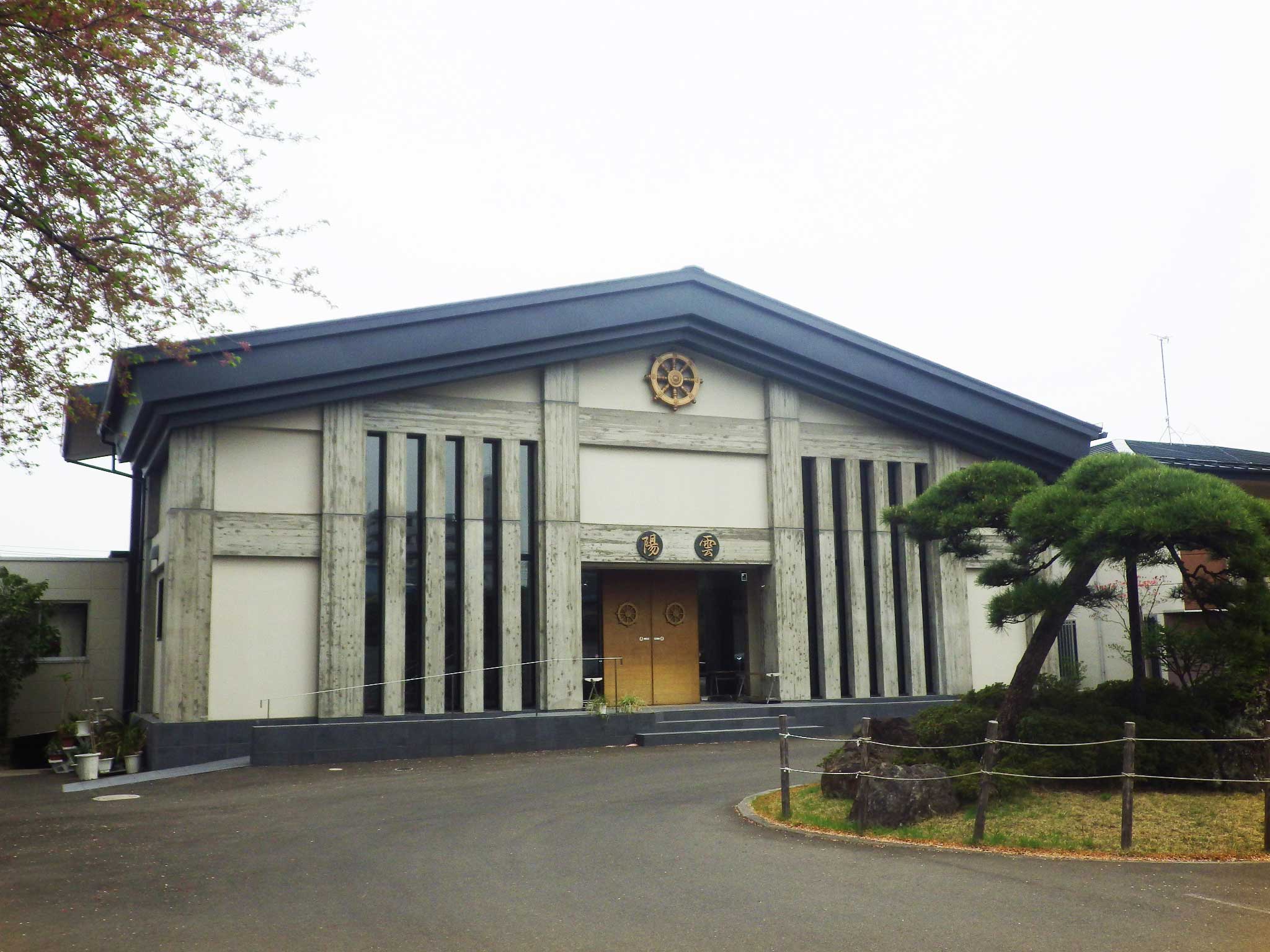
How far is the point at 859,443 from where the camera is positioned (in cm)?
2208

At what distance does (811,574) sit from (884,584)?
1.46 metres

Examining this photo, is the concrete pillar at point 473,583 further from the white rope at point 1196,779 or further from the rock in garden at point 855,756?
the white rope at point 1196,779

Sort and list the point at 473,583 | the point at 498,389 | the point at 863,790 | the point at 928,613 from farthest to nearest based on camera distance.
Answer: the point at 928,613 → the point at 498,389 → the point at 473,583 → the point at 863,790

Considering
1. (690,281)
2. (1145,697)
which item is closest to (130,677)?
(690,281)

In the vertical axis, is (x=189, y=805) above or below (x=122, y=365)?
below

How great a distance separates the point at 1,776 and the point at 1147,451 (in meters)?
25.1

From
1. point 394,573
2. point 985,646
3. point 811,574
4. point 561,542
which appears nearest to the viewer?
point 394,573

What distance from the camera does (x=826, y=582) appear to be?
21.2 m

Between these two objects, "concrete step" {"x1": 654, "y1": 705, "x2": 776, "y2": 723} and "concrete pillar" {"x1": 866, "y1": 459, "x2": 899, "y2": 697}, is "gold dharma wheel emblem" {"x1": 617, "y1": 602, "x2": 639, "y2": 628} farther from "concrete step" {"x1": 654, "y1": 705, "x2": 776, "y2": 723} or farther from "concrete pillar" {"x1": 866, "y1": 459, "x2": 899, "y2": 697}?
"concrete pillar" {"x1": 866, "y1": 459, "x2": 899, "y2": 697}

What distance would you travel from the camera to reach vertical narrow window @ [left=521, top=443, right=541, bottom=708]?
62.6 ft

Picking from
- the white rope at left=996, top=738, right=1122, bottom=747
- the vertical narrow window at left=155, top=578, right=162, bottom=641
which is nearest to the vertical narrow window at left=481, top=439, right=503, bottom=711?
the vertical narrow window at left=155, top=578, right=162, bottom=641

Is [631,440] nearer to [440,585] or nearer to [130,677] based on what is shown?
[440,585]

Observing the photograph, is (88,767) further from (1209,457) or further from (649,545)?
(1209,457)

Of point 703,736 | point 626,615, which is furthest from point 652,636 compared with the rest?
point 703,736
